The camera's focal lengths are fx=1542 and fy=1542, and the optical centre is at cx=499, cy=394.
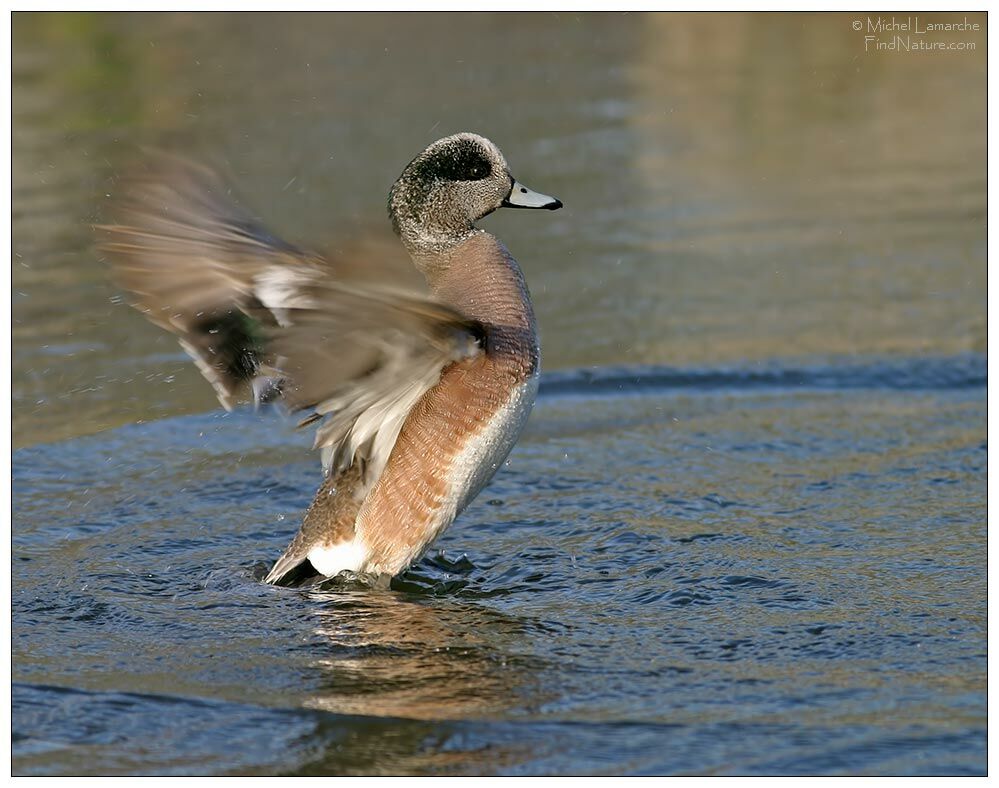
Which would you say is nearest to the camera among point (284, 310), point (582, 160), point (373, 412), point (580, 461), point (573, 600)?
point (284, 310)

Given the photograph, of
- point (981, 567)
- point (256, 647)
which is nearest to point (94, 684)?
point (256, 647)

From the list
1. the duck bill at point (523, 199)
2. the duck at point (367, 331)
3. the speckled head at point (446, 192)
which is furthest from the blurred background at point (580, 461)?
the duck bill at point (523, 199)

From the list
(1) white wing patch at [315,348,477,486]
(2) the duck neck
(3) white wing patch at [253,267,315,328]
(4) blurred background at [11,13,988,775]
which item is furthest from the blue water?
(3) white wing patch at [253,267,315,328]

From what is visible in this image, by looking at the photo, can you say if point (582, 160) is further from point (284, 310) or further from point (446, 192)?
point (284, 310)

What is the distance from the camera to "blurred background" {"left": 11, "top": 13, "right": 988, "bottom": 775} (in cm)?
399

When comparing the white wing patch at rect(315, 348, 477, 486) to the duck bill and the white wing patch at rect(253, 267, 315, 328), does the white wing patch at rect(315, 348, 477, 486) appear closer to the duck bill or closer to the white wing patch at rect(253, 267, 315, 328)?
the white wing patch at rect(253, 267, 315, 328)

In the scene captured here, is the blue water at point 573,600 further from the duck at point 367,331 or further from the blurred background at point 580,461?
the duck at point 367,331

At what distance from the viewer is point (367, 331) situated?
408 cm

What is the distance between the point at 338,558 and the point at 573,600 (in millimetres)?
799

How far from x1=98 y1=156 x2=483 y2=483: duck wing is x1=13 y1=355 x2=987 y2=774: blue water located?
2.25 ft

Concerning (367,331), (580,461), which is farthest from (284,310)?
(580,461)

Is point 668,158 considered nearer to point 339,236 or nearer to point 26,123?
point 26,123

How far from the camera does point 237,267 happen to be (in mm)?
4430

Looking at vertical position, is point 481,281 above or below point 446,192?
below
